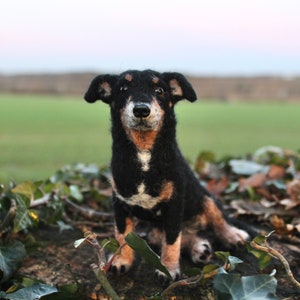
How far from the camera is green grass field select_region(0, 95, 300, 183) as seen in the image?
5.20 metres

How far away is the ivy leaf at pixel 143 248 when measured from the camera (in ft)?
5.71

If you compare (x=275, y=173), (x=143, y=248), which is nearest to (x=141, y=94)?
(x=143, y=248)

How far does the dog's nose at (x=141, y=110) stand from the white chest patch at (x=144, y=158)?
0.18 m

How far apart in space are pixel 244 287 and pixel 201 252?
0.46 meters

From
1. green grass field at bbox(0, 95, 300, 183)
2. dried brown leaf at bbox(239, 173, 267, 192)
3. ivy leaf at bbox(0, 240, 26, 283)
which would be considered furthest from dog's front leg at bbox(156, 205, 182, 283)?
green grass field at bbox(0, 95, 300, 183)

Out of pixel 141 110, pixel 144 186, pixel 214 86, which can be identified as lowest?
pixel 214 86

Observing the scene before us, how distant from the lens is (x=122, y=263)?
2.06 meters

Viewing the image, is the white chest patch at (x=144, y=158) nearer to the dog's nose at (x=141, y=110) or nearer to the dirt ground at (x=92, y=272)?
the dog's nose at (x=141, y=110)

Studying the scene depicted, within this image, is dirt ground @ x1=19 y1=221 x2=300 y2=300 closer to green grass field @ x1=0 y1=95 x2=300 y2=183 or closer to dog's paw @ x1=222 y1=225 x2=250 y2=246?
dog's paw @ x1=222 y1=225 x2=250 y2=246

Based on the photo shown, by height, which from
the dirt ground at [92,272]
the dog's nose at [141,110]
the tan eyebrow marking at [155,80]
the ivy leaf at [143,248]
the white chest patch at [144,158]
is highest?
the tan eyebrow marking at [155,80]

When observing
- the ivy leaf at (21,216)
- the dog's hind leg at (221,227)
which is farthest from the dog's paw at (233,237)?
the ivy leaf at (21,216)

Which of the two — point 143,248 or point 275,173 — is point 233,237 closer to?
point 143,248

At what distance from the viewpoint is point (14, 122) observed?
356 inches

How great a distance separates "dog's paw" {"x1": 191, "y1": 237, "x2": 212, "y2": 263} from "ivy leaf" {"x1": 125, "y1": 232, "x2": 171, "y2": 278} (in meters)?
0.28
